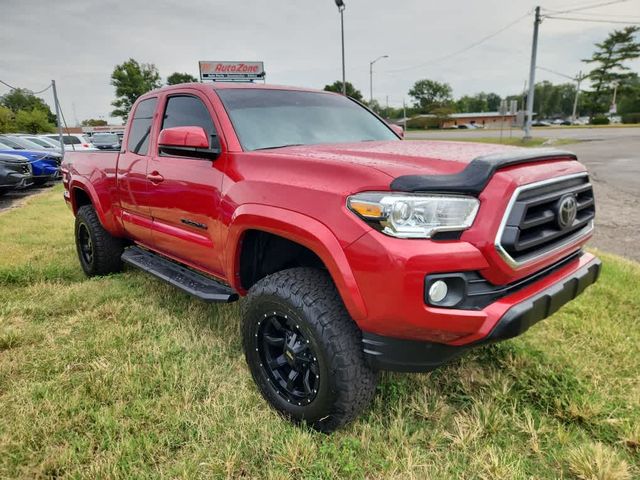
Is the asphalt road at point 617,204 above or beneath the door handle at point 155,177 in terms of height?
beneath

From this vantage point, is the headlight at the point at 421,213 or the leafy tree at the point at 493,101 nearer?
the headlight at the point at 421,213

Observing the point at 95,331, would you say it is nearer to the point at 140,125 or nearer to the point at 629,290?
the point at 140,125

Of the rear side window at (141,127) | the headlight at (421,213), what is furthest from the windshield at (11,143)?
the headlight at (421,213)

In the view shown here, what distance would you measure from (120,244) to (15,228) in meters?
3.95

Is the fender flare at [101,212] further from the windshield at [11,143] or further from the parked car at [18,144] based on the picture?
the windshield at [11,143]

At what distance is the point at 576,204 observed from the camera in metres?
2.40

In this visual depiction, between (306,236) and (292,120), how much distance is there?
137 centimetres

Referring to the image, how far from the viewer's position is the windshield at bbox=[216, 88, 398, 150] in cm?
298

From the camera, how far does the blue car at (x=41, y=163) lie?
12.5 metres

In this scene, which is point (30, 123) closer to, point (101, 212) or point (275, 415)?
point (101, 212)

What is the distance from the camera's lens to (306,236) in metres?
2.13

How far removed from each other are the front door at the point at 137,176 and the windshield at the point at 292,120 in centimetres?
104

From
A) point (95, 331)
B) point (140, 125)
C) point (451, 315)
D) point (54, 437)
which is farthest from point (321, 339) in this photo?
point (140, 125)

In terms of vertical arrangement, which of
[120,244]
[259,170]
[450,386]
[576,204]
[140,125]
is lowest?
[450,386]
